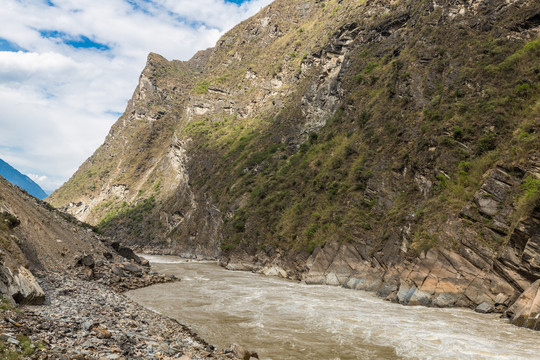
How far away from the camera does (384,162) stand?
40.3 meters

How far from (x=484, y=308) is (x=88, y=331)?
22.6m

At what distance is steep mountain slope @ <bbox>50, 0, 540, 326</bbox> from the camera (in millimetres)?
24672

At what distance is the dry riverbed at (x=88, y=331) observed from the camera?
333 inches

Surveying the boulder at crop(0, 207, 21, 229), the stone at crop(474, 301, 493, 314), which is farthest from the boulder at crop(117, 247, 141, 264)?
the stone at crop(474, 301, 493, 314)

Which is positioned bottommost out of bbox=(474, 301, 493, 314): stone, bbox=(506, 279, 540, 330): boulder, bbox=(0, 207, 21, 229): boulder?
bbox=(474, 301, 493, 314): stone

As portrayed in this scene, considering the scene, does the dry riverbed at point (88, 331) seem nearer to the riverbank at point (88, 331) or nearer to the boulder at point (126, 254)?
the riverbank at point (88, 331)

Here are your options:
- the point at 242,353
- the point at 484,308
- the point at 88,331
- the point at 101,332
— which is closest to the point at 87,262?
the point at 88,331

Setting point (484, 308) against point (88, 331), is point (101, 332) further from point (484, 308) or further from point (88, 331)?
point (484, 308)

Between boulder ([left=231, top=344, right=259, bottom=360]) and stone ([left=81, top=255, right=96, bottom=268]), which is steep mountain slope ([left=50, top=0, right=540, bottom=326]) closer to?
boulder ([left=231, top=344, right=259, bottom=360])

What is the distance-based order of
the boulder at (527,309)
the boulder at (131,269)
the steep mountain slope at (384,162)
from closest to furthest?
1. the boulder at (527,309)
2. the steep mountain slope at (384,162)
3. the boulder at (131,269)

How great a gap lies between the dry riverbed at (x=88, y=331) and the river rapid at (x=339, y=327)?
2053 mm

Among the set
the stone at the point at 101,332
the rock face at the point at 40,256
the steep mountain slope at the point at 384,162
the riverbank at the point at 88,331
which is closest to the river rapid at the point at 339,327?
the riverbank at the point at 88,331

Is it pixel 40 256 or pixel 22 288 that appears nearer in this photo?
pixel 22 288

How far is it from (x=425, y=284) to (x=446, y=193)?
30.4ft
